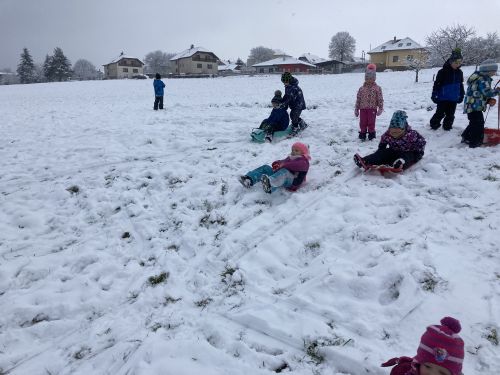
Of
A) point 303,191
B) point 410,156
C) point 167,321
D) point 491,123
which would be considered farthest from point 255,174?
point 491,123

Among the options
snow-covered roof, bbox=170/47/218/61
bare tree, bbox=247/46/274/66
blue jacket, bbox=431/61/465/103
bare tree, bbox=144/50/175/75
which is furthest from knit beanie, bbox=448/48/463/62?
bare tree, bbox=144/50/175/75

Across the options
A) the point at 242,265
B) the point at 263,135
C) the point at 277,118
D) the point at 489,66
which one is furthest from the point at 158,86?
the point at 242,265

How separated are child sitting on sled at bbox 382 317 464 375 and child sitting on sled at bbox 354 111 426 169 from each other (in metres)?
4.33

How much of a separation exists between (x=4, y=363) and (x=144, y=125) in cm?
928

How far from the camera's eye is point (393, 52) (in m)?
71.8

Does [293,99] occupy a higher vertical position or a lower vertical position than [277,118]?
higher

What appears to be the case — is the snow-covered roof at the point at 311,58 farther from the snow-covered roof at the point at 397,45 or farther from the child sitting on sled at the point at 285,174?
the child sitting on sled at the point at 285,174

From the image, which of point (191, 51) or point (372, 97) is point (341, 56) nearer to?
point (191, 51)

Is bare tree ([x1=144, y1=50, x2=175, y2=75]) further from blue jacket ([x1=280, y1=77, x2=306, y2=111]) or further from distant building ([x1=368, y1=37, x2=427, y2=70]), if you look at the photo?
blue jacket ([x1=280, y1=77, x2=306, y2=111])

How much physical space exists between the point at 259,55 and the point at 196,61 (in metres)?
32.0

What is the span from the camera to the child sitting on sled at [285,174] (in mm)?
5922

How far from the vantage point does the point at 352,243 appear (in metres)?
4.45

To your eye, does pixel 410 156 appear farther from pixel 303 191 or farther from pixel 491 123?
pixel 491 123

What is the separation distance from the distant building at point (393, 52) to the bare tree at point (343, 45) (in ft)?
28.8
